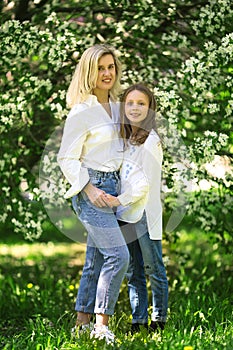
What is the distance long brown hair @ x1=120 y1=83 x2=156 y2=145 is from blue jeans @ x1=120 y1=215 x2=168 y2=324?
433mm

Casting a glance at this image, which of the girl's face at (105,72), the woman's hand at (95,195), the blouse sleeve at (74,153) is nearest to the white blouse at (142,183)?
the woman's hand at (95,195)

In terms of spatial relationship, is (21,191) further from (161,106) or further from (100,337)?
(100,337)

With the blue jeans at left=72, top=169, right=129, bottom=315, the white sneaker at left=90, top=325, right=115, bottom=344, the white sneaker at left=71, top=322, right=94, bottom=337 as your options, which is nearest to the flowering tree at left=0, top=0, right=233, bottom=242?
the blue jeans at left=72, top=169, right=129, bottom=315

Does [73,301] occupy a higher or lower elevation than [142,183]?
lower

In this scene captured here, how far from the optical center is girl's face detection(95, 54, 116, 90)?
13.9 ft

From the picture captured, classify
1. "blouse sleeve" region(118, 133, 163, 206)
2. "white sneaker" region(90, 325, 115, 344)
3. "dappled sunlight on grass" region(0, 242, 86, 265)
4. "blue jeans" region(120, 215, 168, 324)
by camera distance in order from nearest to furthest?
"white sneaker" region(90, 325, 115, 344), "blouse sleeve" region(118, 133, 163, 206), "blue jeans" region(120, 215, 168, 324), "dappled sunlight on grass" region(0, 242, 86, 265)

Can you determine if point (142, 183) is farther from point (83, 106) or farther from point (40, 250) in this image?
point (40, 250)

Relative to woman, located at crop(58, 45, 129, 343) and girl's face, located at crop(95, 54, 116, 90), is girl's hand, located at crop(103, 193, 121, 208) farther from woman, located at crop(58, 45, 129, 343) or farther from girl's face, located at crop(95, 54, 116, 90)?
girl's face, located at crop(95, 54, 116, 90)

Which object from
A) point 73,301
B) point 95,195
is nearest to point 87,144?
point 95,195

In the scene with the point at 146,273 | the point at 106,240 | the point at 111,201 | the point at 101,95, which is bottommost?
the point at 146,273

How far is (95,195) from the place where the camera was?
405 centimetres

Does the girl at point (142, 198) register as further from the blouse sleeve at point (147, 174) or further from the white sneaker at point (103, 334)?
the white sneaker at point (103, 334)

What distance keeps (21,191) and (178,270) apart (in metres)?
1.81

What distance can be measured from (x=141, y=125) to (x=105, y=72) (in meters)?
0.35
